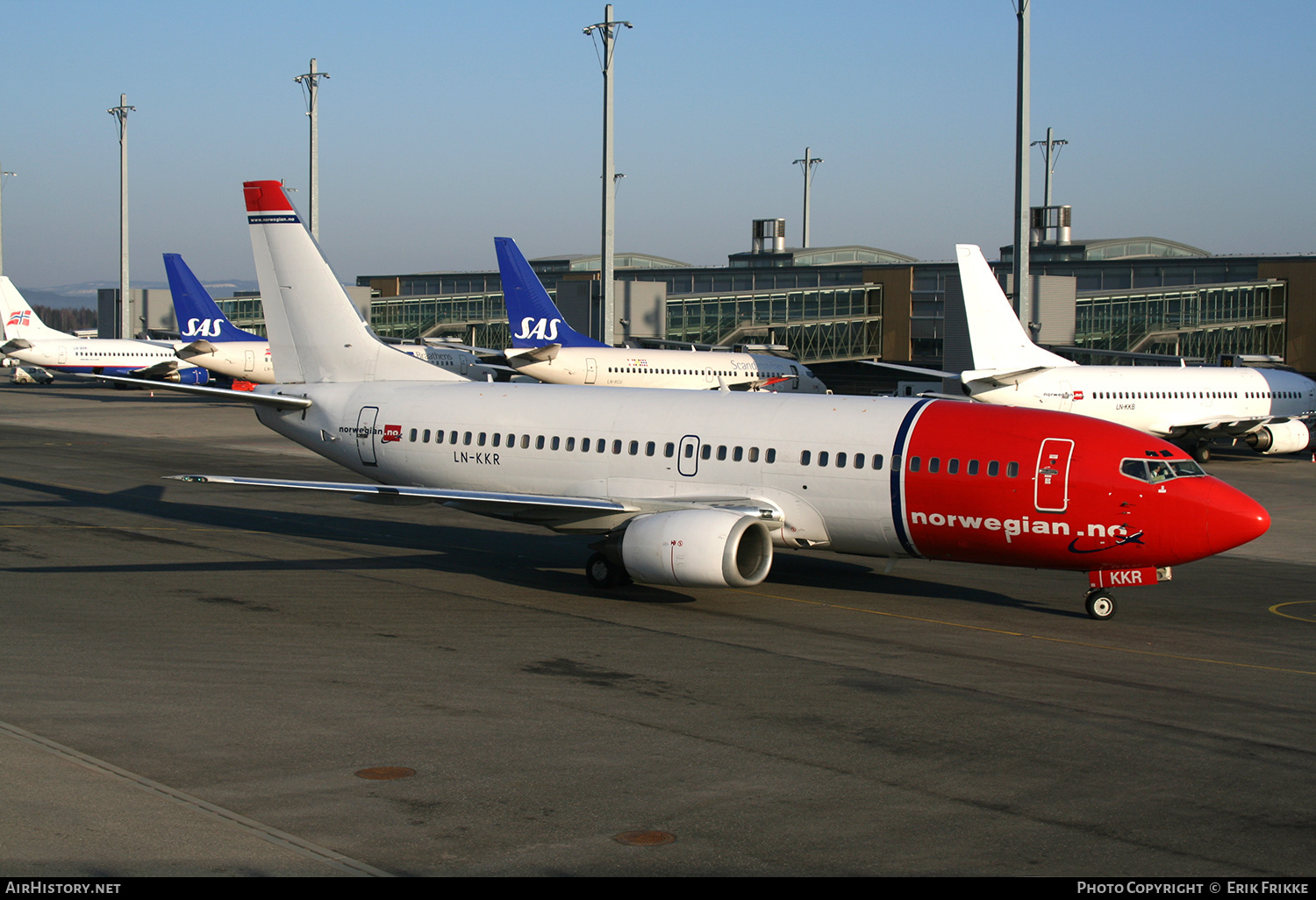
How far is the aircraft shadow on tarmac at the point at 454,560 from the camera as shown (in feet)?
81.9

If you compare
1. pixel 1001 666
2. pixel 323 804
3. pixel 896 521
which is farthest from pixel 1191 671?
pixel 323 804

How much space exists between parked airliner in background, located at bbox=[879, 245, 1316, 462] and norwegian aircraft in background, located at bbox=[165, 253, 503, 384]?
112ft

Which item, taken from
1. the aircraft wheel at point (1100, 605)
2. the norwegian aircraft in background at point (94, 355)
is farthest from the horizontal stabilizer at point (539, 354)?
the aircraft wheel at point (1100, 605)

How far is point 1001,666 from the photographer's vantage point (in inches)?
728

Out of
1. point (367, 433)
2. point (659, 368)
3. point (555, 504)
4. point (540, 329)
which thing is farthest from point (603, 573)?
point (659, 368)

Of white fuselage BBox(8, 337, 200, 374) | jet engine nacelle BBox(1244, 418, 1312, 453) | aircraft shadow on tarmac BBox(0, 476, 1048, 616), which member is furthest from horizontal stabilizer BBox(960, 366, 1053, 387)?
white fuselage BBox(8, 337, 200, 374)

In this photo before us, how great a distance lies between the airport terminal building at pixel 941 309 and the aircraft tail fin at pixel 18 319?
84.1 ft

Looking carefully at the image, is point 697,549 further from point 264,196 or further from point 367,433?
point 264,196

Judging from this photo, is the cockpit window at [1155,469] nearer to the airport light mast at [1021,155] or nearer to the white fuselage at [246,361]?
the airport light mast at [1021,155]

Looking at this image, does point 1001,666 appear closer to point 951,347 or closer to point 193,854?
point 193,854

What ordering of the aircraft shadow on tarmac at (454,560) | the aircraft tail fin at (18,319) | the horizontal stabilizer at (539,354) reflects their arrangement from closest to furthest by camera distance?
the aircraft shadow on tarmac at (454,560)
the horizontal stabilizer at (539,354)
the aircraft tail fin at (18,319)

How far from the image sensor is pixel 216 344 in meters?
76.4

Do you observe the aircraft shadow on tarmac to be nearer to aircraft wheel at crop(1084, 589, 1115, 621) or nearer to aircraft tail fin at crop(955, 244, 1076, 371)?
aircraft wheel at crop(1084, 589, 1115, 621)
